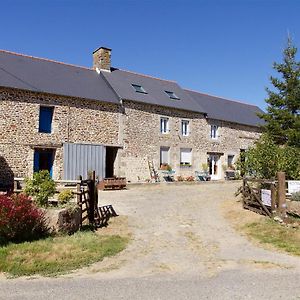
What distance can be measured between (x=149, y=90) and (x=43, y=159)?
31.2ft

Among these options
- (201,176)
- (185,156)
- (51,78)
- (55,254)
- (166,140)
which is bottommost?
(55,254)

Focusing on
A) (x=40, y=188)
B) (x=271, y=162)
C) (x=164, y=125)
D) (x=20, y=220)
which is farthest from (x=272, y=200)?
(x=164, y=125)

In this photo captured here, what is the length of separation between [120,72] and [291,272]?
833 inches

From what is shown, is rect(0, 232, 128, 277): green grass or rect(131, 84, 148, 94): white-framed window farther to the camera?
rect(131, 84, 148, 94): white-framed window

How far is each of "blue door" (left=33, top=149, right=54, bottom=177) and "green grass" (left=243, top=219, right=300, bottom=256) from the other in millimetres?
12411

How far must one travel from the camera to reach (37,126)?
19047 millimetres

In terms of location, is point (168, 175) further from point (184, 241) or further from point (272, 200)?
point (184, 241)

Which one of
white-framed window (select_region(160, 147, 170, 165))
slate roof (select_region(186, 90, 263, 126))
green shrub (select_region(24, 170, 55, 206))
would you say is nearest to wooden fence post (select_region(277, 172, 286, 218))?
green shrub (select_region(24, 170, 55, 206))

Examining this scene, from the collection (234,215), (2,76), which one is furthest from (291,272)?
(2,76)

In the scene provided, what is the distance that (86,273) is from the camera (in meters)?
6.79

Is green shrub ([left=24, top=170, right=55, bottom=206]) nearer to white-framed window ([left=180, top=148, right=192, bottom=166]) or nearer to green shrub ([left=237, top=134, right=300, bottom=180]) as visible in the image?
green shrub ([left=237, top=134, right=300, bottom=180])

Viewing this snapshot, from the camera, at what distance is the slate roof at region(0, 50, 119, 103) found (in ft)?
62.9

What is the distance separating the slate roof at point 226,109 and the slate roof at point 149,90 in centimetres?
113

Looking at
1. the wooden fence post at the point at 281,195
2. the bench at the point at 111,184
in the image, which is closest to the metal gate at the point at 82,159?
the bench at the point at 111,184
